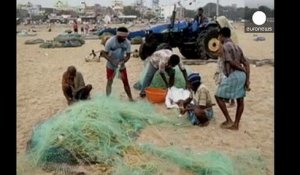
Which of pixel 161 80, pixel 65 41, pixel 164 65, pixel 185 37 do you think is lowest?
pixel 161 80

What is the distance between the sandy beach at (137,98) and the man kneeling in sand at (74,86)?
46 millimetres

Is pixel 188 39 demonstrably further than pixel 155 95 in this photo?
Yes

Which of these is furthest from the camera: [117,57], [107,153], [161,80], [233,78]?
[161,80]

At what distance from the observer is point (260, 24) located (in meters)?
2.36

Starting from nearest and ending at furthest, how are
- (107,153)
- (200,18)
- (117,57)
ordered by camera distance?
1. (107,153)
2. (200,18)
3. (117,57)

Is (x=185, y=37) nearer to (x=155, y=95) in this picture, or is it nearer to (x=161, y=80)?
(x=161, y=80)

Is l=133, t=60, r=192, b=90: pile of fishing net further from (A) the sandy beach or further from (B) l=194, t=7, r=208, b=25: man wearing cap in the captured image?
(B) l=194, t=7, r=208, b=25: man wearing cap

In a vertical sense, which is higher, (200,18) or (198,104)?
(200,18)

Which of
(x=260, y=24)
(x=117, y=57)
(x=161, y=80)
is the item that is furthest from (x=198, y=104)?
(x=260, y=24)

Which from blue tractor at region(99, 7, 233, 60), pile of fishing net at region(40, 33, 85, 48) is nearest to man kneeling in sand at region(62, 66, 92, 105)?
pile of fishing net at region(40, 33, 85, 48)

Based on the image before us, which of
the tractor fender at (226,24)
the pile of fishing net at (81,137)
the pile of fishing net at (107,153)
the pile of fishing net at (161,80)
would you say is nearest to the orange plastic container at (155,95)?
the pile of fishing net at (161,80)

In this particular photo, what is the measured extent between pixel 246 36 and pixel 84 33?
1.05 m

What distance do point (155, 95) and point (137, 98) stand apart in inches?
11.8

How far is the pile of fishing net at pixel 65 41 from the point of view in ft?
9.66
